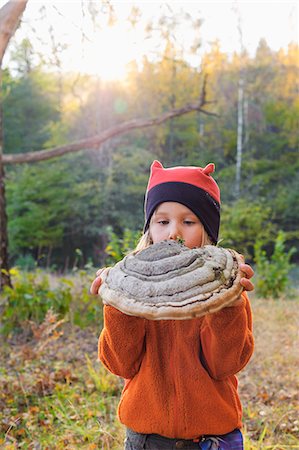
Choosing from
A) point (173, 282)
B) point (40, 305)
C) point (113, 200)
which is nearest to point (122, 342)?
point (173, 282)

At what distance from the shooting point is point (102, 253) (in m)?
15.5

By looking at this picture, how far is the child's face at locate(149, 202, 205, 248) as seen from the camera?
150cm

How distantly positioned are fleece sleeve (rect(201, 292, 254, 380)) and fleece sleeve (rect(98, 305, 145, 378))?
200 mm

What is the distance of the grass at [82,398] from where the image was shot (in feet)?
8.27

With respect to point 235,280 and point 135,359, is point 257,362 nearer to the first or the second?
point 135,359

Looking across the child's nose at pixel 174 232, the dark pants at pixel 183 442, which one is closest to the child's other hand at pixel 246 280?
the child's nose at pixel 174 232

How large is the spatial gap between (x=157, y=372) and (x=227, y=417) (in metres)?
0.25

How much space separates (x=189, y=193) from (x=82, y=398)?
2020 millimetres

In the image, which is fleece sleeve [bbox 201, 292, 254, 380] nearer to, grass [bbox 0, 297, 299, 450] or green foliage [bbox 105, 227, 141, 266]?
grass [bbox 0, 297, 299, 450]

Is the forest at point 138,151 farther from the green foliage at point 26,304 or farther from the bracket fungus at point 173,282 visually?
the bracket fungus at point 173,282

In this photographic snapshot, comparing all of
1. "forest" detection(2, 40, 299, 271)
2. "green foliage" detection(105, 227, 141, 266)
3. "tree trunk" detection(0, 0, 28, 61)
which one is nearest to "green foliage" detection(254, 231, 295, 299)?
"green foliage" detection(105, 227, 141, 266)

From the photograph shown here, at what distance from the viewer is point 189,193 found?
61.2 inches

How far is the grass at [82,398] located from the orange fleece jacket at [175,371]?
879 mm

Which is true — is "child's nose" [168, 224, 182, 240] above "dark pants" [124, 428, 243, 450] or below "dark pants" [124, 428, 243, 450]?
above
